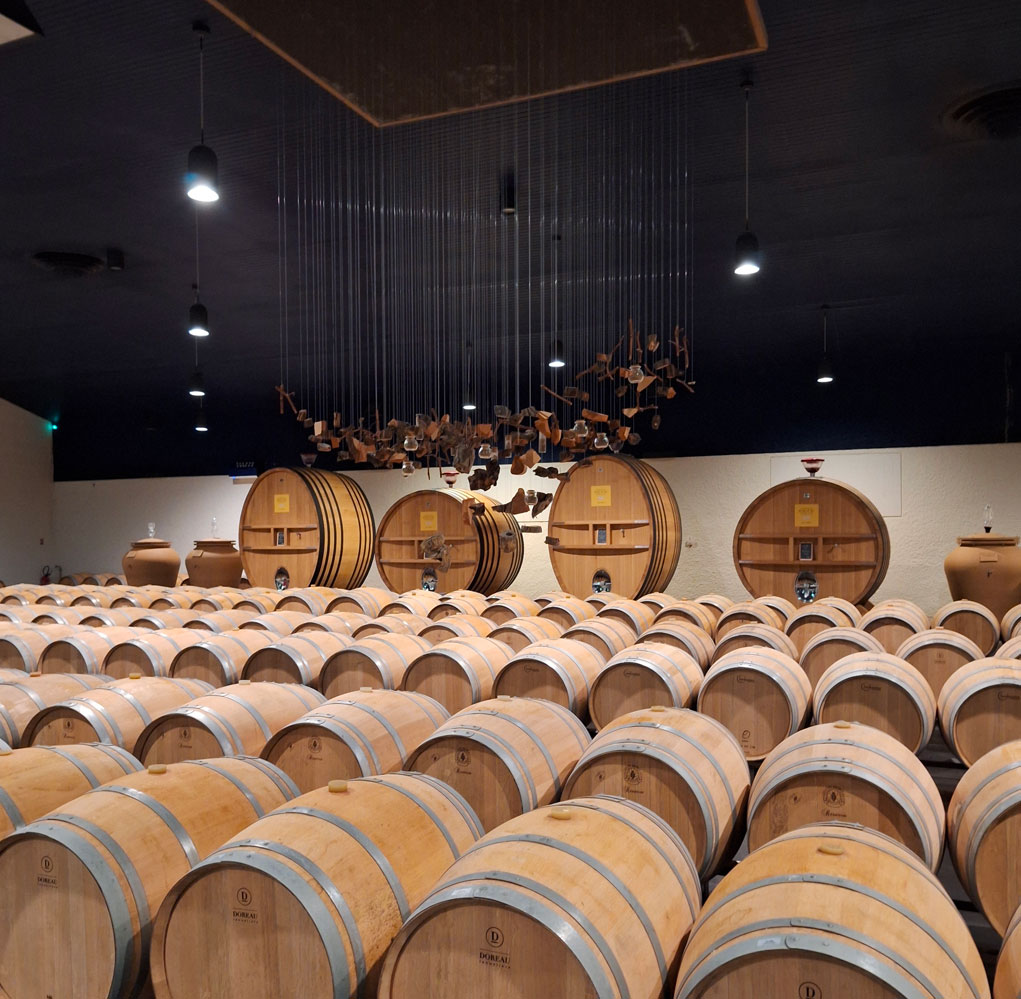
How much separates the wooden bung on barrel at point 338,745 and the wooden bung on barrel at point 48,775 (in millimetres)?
511

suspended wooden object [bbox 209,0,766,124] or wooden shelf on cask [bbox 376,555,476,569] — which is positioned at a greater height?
suspended wooden object [bbox 209,0,766,124]

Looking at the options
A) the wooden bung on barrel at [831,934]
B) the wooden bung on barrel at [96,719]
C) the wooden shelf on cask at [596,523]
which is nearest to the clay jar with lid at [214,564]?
the wooden shelf on cask at [596,523]

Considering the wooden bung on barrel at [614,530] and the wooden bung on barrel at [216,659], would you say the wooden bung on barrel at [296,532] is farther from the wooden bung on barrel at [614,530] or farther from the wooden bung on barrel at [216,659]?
the wooden bung on barrel at [216,659]

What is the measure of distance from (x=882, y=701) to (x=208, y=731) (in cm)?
282

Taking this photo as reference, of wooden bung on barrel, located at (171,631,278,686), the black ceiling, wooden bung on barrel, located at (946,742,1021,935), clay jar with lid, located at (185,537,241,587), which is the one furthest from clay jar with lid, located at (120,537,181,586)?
wooden bung on barrel, located at (946,742,1021,935)

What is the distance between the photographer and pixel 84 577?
11.7 meters

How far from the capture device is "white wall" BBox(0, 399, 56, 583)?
45.0ft

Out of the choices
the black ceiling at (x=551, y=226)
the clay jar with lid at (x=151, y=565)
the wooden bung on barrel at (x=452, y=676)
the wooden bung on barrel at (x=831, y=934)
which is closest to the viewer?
the wooden bung on barrel at (x=831, y=934)

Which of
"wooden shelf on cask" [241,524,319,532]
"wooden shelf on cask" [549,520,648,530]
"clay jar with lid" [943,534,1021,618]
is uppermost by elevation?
"wooden shelf on cask" [241,524,319,532]

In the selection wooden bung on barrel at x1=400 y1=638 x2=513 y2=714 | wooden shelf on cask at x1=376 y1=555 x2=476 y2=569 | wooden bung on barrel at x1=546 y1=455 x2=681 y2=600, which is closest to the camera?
wooden bung on barrel at x1=400 y1=638 x2=513 y2=714

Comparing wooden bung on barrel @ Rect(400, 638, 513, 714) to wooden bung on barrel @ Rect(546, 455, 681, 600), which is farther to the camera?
wooden bung on barrel @ Rect(546, 455, 681, 600)

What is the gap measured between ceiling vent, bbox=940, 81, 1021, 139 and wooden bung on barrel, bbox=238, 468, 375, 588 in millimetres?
6932

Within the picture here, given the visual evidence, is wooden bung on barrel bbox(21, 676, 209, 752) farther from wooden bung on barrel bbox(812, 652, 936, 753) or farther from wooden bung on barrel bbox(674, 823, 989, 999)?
wooden bung on barrel bbox(812, 652, 936, 753)

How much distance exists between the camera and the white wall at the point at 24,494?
45.0ft
